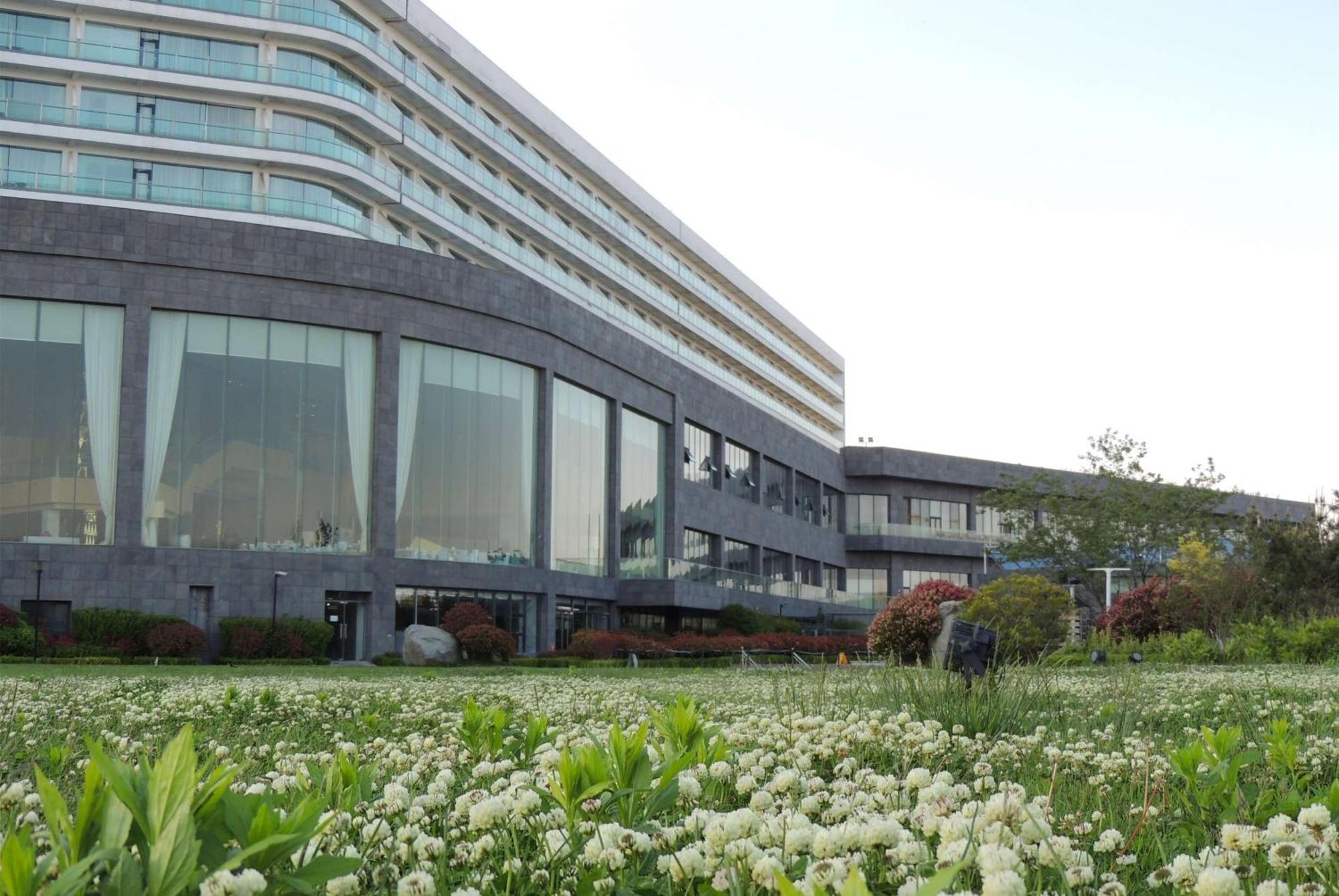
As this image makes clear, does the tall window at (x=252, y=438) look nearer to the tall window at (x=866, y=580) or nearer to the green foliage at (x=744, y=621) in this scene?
the green foliage at (x=744, y=621)

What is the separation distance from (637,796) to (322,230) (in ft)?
154

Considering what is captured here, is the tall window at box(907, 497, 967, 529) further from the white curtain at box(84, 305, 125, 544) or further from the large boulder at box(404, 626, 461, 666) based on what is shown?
the white curtain at box(84, 305, 125, 544)

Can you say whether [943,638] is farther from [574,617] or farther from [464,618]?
[574,617]

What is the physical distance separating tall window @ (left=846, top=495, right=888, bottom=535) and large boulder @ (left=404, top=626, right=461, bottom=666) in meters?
49.9

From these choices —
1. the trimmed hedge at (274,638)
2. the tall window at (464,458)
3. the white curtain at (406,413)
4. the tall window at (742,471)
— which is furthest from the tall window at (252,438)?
the tall window at (742,471)

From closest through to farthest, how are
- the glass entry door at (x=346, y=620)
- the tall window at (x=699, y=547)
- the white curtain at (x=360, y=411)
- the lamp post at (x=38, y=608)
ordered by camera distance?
the lamp post at (x=38, y=608), the glass entry door at (x=346, y=620), the white curtain at (x=360, y=411), the tall window at (x=699, y=547)

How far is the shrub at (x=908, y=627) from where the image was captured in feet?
98.7

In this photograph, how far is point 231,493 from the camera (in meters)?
40.0

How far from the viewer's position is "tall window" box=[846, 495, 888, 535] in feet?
280

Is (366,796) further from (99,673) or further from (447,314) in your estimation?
(447,314)

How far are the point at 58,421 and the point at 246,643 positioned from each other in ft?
31.0

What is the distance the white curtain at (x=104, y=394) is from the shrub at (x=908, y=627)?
78.9 feet

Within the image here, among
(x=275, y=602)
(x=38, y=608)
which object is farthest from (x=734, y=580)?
(x=38, y=608)

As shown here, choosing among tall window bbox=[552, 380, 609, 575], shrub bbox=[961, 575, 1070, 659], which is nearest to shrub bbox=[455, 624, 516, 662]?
tall window bbox=[552, 380, 609, 575]
